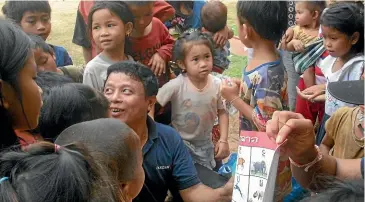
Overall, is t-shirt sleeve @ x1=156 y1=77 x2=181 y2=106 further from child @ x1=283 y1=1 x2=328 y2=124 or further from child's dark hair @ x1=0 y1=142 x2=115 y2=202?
child's dark hair @ x1=0 y1=142 x2=115 y2=202

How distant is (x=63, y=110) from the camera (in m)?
1.85

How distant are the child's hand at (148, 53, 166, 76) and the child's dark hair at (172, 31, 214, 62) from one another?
90 mm

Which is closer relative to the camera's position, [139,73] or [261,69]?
[139,73]

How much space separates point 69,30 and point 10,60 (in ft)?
22.3

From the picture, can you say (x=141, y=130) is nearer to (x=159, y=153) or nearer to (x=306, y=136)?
(x=159, y=153)

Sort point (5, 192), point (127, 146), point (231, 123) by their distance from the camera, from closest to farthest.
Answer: point (5, 192) → point (127, 146) → point (231, 123)

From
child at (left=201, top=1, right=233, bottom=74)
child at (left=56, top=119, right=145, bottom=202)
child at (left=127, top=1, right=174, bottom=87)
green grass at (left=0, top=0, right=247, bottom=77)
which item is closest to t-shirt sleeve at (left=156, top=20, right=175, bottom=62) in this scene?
child at (left=127, top=1, right=174, bottom=87)

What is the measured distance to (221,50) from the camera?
139 inches

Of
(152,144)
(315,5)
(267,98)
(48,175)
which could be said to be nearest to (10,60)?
(48,175)

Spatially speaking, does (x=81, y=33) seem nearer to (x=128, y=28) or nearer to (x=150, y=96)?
(x=128, y=28)

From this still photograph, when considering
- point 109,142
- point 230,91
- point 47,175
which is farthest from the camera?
point 230,91

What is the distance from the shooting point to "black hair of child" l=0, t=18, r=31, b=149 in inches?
58.8

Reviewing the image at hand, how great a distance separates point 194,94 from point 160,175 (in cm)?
82

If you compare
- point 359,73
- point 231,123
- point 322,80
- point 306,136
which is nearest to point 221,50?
point 322,80
